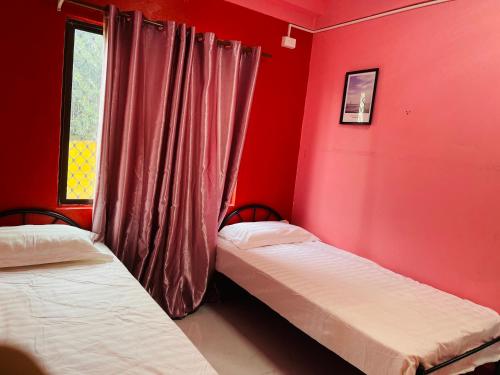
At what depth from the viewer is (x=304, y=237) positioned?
339 centimetres

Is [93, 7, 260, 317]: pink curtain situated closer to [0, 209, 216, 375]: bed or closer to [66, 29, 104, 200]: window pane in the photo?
[66, 29, 104, 200]: window pane

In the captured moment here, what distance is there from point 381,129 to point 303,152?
0.89 metres

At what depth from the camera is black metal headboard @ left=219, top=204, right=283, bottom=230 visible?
3395 millimetres

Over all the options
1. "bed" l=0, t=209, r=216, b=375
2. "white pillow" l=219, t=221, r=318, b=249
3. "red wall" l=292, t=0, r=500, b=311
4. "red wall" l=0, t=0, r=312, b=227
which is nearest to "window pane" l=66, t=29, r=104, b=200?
"red wall" l=0, t=0, r=312, b=227

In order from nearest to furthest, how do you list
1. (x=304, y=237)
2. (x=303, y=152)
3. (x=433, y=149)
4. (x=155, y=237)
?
(x=433, y=149), (x=155, y=237), (x=304, y=237), (x=303, y=152)

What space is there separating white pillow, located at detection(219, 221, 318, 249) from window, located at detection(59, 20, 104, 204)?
3.76 ft

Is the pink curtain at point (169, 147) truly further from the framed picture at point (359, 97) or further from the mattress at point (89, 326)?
the framed picture at point (359, 97)

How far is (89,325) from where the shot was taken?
5.41 feet

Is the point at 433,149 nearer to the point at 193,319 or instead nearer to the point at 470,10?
the point at 470,10

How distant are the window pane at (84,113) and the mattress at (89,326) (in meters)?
0.74

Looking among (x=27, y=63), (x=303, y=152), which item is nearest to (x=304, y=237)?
(x=303, y=152)

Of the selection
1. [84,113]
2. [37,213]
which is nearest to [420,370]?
[37,213]

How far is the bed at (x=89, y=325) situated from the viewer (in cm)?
142

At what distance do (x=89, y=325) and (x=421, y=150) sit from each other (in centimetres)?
239
